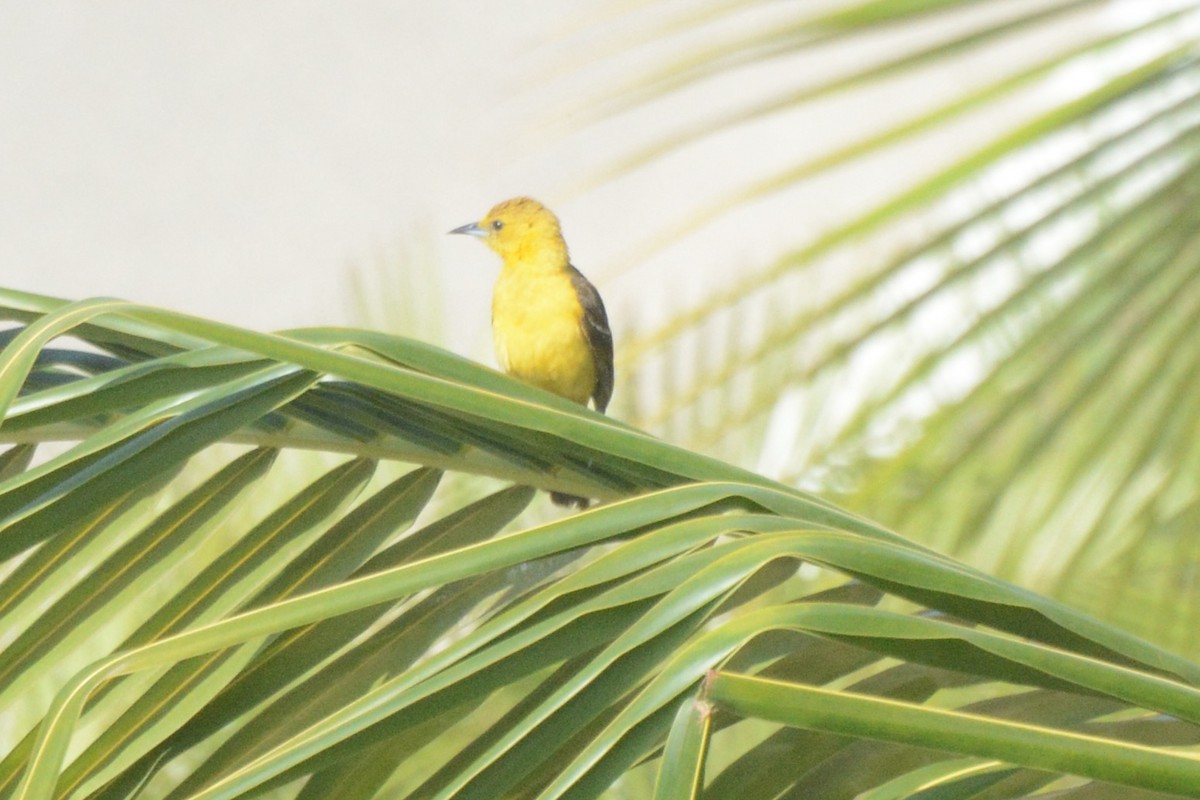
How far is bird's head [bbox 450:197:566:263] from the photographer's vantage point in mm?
2270

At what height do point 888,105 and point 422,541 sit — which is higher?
point 888,105

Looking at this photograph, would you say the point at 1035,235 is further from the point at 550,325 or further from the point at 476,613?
the point at 550,325

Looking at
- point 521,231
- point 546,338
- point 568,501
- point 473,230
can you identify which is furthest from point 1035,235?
point 473,230

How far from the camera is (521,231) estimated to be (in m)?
2.31

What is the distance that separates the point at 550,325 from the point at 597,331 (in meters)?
0.09

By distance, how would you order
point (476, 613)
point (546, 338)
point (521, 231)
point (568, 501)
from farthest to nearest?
point (521, 231), point (546, 338), point (568, 501), point (476, 613)

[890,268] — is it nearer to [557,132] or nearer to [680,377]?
[557,132]

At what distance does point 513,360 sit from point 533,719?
1532mm

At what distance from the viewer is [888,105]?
5.21 m

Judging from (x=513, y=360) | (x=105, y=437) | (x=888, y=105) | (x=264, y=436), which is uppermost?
(x=888, y=105)

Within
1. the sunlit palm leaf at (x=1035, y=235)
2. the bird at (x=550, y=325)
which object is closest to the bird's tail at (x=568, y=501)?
the sunlit palm leaf at (x=1035, y=235)

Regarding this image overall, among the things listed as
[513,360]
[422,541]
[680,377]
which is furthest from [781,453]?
[422,541]

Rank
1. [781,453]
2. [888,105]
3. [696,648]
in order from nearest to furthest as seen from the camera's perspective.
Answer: [696,648] < [781,453] < [888,105]

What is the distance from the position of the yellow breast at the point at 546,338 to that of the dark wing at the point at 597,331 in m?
0.01
